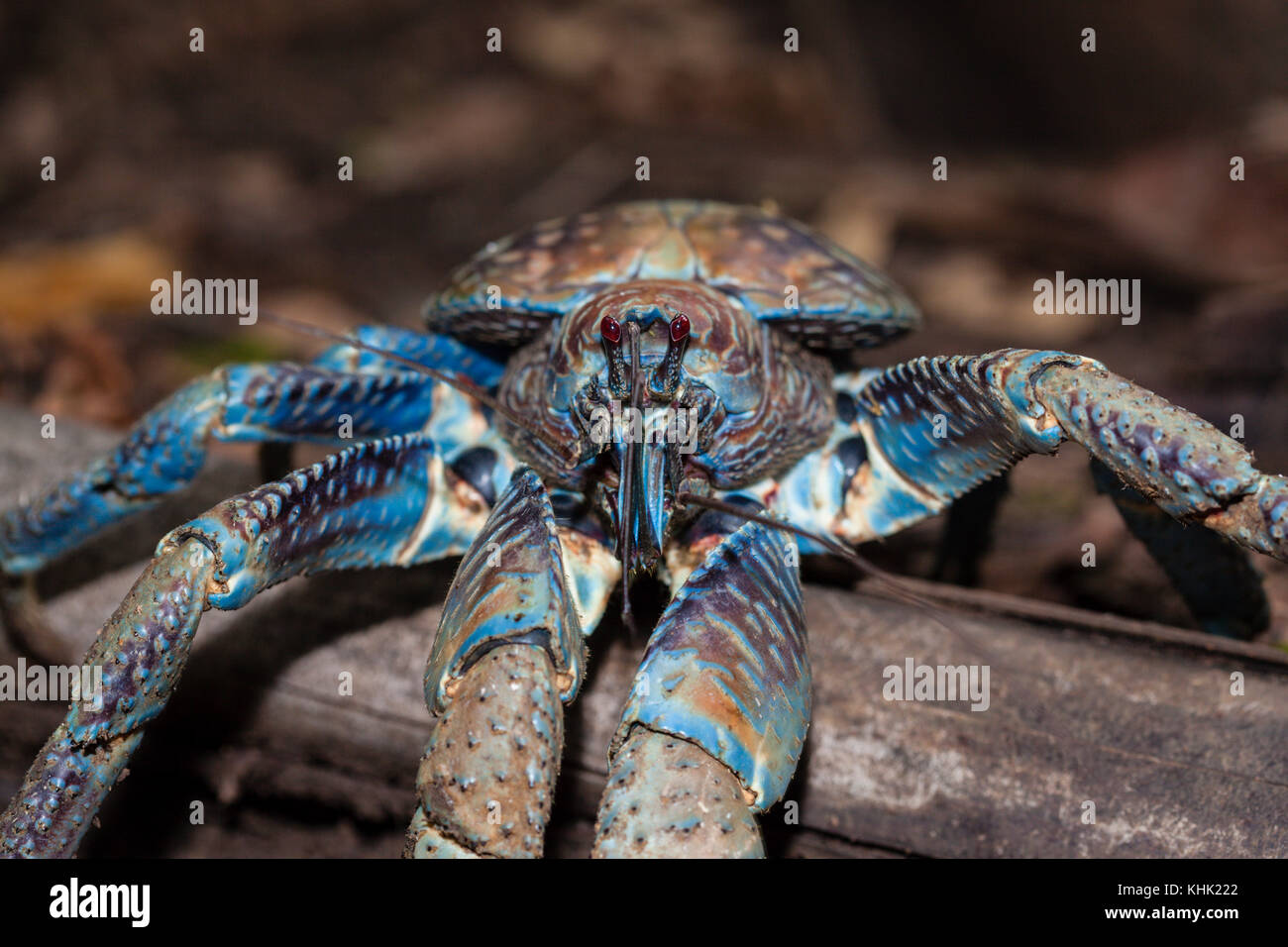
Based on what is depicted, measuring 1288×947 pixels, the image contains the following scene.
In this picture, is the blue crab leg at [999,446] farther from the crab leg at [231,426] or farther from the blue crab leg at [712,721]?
the crab leg at [231,426]

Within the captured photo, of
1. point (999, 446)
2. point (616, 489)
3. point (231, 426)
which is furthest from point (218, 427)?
point (999, 446)

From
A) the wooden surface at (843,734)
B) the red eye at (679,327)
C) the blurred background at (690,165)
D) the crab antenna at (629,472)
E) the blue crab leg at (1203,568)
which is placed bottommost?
the wooden surface at (843,734)

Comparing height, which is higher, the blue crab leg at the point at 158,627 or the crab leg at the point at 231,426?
the crab leg at the point at 231,426

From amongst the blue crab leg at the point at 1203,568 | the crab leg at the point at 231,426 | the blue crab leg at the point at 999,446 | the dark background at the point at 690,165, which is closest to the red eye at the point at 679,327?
the blue crab leg at the point at 999,446

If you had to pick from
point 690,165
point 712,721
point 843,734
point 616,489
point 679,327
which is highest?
point 690,165

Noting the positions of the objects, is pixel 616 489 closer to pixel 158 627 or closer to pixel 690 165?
pixel 158 627
